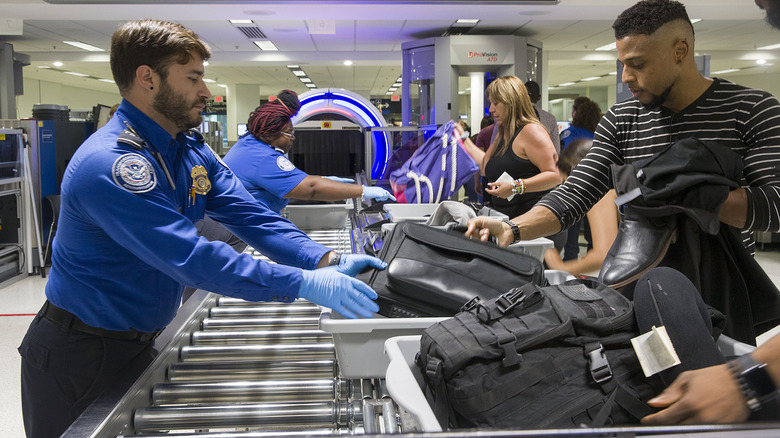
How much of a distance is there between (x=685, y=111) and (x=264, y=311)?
1.43 meters

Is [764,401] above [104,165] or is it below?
below

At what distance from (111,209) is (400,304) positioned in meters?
0.68

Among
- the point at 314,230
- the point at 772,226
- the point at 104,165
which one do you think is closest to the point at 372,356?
the point at 104,165

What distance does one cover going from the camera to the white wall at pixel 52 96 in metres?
22.5

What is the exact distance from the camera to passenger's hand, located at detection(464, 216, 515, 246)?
5.98 feet

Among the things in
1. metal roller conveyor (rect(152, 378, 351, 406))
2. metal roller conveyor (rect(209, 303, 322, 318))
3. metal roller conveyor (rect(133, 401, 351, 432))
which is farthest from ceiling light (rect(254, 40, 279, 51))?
metal roller conveyor (rect(133, 401, 351, 432))

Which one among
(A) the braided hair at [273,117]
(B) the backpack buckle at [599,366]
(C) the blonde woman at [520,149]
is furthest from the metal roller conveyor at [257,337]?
(C) the blonde woman at [520,149]

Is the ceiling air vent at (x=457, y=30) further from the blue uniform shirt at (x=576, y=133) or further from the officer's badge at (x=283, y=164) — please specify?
the officer's badge at (x=283, y=164)

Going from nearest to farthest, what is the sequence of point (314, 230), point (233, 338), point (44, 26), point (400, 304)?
point (400, 304) < point (233, 338) < point (314, 230) < point (44, 26)

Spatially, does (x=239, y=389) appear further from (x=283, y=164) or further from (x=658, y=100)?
(x=283, y=164)

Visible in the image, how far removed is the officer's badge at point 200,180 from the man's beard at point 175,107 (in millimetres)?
137

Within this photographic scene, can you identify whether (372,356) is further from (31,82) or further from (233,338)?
(31,82)

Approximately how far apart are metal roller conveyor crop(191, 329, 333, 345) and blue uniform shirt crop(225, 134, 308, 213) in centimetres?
146

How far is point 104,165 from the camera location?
1351 mm
